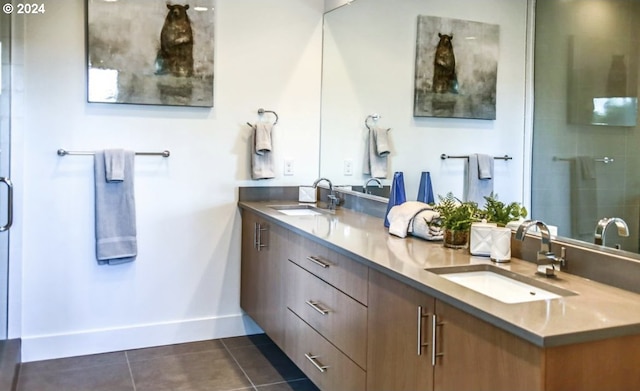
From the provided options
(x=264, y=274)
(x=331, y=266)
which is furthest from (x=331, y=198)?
(x=331, y=266)

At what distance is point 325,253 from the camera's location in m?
2.49

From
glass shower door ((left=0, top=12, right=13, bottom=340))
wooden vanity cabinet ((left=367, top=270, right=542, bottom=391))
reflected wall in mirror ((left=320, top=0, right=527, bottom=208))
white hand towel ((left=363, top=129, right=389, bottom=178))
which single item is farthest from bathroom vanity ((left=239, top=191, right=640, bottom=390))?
glass shower door ((left=0, top=12, right=13, bottom=340))

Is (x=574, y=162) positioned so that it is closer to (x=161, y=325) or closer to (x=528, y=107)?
(x=528, y=107)

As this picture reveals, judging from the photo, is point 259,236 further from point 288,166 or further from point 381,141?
point 381,141

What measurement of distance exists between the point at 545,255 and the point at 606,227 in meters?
0.24

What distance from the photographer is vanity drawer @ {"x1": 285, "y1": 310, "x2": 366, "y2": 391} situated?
7.41ft

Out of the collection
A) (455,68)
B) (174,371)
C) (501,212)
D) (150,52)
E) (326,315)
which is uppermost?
(150,52)

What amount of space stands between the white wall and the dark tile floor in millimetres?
120

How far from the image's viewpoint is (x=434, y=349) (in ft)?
5.72

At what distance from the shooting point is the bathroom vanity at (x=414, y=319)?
1409 millimetres

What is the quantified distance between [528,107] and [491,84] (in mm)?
221

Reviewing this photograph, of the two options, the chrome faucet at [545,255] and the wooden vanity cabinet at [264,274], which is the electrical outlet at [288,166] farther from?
the chrome faucet at [545,255]

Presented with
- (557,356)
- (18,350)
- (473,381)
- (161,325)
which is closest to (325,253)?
(473,381)

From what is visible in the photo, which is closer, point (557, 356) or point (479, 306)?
point (557, 356)
